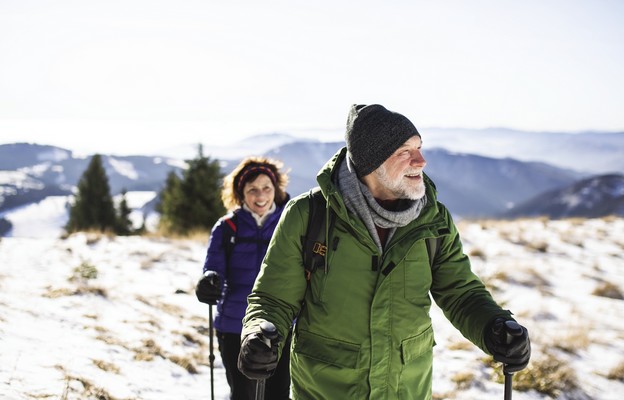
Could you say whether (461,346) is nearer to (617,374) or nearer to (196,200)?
(617,374)

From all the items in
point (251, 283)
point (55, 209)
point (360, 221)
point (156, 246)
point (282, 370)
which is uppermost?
point (360, 221)

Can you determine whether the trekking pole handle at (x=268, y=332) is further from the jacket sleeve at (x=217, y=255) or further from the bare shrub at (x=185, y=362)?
the bare shrub at (x=185, y=362)

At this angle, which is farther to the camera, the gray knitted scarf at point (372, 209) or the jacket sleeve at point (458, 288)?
the jacket sleeve at point (458, 288)

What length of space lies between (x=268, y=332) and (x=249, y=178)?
239cm

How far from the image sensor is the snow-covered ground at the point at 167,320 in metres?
4.29

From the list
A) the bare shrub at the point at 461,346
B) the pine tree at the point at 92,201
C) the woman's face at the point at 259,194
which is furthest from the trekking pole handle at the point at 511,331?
the pine tree at the point at 92,201

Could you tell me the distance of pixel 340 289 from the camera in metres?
2.00

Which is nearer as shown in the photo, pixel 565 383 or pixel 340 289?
pixel 340 289

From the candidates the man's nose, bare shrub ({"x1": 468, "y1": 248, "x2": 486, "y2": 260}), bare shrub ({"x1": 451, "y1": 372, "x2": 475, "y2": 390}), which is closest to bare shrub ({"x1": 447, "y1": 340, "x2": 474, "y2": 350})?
bare shrub ({"x1": 451, "y1": 372, "x2": 475, "y2": 390})

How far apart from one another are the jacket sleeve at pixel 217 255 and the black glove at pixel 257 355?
5.90 feet

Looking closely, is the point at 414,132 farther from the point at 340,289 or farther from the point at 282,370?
the point at 282,370

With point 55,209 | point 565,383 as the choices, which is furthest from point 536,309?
point 55,209

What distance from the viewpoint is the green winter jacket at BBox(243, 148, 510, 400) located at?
1.97 m

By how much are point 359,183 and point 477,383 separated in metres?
3.58
